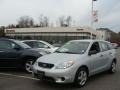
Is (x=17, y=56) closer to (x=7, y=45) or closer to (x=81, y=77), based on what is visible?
→ (x=7, y=45)

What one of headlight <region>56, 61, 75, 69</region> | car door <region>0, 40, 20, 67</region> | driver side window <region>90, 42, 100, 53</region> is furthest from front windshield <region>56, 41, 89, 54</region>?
car door <region>0, 40, 20, 67</region>

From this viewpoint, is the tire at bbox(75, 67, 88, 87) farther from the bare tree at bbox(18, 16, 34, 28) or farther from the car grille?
the bare tree at bbox(18, 16, 34, 28)

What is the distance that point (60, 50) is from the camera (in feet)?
28.3

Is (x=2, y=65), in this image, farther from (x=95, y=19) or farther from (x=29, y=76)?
(x=95, y=19)

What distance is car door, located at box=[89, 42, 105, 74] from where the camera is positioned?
8.11 m

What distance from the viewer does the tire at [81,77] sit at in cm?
725

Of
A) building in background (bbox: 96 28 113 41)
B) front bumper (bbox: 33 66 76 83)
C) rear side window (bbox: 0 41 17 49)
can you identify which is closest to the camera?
front bumper (bbox: 33 66 76 83)

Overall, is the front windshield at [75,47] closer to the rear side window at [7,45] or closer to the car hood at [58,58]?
the car hood at [58,58]

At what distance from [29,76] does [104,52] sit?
3.18 meters

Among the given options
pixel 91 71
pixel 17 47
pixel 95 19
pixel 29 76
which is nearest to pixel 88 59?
pixel 91 71

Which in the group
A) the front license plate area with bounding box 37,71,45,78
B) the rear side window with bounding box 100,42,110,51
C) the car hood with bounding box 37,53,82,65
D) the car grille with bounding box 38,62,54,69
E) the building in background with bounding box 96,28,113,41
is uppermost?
the rear side window with bounding box 100,42,110,51

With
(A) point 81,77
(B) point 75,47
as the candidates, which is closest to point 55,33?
(B) point 75,47

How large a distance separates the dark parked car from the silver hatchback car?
1863mm

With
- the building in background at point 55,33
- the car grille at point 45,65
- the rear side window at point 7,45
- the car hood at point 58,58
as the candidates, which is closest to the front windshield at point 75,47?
the car hood at point 58,58
